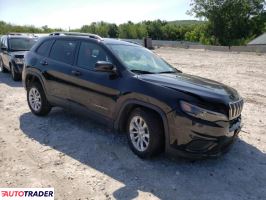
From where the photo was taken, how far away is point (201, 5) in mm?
65875

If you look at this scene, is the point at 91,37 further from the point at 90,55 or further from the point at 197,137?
the point at 197,137

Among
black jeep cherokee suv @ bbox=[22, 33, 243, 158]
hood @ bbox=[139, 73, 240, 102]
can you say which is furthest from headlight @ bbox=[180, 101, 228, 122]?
hood @ bbox=[139, 73, 240, 102]

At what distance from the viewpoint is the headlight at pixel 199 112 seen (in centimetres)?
429

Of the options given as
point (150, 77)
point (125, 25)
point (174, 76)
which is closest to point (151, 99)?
point (150, 77)

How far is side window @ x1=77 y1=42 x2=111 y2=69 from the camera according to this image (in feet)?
18.4

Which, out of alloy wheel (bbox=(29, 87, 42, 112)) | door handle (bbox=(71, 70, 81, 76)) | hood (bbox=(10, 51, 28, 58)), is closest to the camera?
door handle (bbox=(71, 70, 81, 76))

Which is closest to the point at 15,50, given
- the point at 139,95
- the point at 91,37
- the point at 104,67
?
the point at 91,37

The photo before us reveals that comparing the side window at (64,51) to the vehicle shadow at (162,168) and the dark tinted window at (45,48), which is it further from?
the vehicle shadow at (162,168)

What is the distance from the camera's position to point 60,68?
6320 millimetres

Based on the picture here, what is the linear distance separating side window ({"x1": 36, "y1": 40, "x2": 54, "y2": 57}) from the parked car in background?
5211 millimetres

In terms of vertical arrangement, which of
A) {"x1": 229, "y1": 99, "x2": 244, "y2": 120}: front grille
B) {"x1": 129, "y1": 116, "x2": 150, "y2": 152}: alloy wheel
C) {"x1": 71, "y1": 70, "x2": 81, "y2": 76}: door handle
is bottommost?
{"x1": 129, "y1": 116, "x2": 150, "y2": 152}: alloy wheel

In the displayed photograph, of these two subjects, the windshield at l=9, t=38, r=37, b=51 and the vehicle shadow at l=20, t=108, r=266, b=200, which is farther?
the windshield at l=9, t=38, r=37, b=51

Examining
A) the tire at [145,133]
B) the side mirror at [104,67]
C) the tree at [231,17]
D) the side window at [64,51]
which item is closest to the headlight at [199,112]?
the tire at [145,133]

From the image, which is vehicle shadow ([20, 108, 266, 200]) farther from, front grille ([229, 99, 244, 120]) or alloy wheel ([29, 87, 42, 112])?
alloy wheel ([29, 87, 42, 112])
